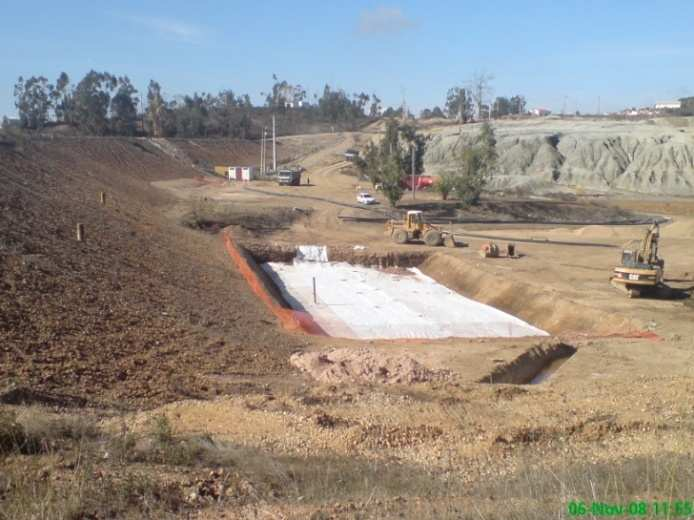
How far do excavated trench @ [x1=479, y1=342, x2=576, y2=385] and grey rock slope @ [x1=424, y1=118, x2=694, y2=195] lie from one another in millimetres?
59705

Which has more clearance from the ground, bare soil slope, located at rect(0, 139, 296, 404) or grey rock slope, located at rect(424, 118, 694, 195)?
grey rock slope, located at rect(424, 118, 694, 195)

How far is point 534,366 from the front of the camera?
73.1 ft

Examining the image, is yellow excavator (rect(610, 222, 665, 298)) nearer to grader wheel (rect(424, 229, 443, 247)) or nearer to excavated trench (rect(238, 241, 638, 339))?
excavated trench (rect(238, 241, 638, 339))

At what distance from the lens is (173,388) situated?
614 inches

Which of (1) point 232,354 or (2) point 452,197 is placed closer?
(1) point 232,354

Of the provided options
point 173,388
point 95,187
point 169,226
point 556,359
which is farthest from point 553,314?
point 95,187

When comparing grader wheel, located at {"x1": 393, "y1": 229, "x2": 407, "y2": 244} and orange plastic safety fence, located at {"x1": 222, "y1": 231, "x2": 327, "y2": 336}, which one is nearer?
orange plastic safety fence, located at {"x1": 222, "y1": 231, "x2": 327, "y2": 336}

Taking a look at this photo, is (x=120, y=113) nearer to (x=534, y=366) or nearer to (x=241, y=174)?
(x=241, y=174)

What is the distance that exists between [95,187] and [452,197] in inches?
1321

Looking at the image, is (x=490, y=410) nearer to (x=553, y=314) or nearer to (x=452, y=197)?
(x=553, y=314)

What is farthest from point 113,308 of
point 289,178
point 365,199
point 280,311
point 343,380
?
point 289,178

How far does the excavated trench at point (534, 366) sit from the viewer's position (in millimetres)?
20359

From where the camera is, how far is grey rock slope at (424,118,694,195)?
85812 mm
